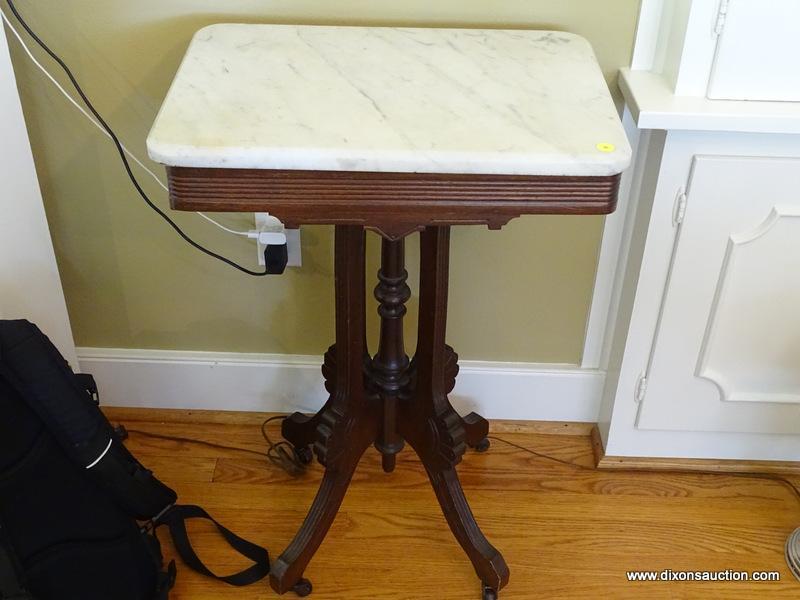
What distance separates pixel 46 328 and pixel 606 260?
1.03m

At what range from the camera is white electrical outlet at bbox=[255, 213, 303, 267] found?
1453mm

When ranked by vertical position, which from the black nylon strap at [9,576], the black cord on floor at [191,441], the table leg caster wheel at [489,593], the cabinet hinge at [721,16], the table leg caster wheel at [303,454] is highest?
the cabinet hinge at [721,16]

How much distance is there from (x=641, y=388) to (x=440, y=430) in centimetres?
42

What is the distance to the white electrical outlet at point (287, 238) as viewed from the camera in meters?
1.45

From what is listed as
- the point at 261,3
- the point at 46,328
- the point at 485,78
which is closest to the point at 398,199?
the point at 485,78

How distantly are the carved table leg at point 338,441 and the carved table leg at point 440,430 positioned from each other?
0.09 meters

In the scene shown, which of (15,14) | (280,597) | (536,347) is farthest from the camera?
(536,347)

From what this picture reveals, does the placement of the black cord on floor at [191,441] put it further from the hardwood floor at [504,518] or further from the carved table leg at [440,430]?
the carved table leg at [440,430]

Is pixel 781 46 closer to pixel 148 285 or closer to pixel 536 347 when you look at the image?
pixel 536 347

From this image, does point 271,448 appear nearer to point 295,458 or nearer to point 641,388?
point 295,458

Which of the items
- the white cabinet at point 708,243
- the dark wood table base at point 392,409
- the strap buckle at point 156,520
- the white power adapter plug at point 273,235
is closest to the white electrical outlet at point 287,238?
the white power adapter plug at point 273,235

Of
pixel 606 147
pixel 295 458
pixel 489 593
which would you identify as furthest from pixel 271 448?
pixel 606 147

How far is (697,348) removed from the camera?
1475mm

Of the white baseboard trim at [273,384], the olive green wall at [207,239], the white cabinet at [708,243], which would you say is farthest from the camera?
the white baseboard trim at [273,384]
